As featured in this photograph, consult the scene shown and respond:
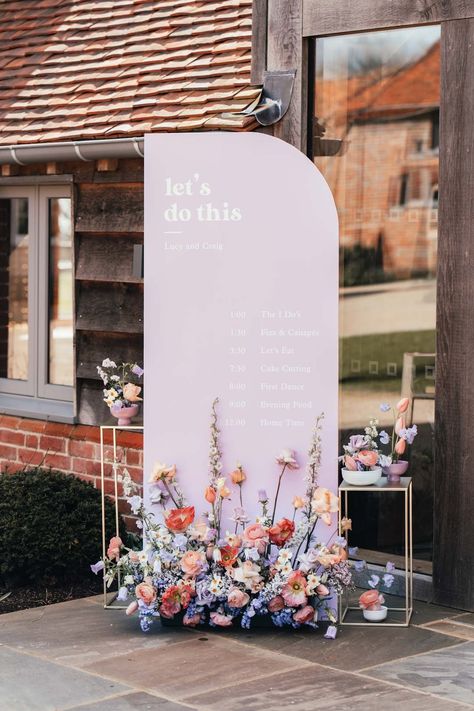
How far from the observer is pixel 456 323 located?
612 cm

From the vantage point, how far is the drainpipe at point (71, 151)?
7.00 metres

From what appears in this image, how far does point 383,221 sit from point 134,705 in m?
3.27

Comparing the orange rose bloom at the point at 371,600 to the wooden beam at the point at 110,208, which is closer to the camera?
the orange rose bloom at the point at 371,600

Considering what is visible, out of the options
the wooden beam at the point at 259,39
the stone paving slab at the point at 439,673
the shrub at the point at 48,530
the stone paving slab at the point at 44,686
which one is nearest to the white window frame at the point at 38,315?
the shrub at the point at 48,530

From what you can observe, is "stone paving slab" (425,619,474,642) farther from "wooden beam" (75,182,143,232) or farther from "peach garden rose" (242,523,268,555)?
"wooden beam" (75,182,143,232)

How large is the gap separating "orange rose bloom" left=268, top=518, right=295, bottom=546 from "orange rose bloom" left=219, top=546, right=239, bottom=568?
0.17 m

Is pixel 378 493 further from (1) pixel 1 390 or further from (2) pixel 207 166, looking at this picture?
(1) pixel 1 390

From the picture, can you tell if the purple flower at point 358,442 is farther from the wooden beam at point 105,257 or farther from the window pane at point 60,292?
the window pane at point 60,292

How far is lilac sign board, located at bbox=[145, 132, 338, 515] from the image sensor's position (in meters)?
5.77

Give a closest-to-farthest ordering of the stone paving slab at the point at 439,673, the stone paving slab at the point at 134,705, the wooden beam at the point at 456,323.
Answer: the stone paving slab at the point at 134,705
the stone paving slab at the point at 439,673
the wooden beam at the point at 456,323

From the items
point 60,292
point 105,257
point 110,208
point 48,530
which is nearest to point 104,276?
point 105,257

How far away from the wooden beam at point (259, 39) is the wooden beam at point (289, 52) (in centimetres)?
4

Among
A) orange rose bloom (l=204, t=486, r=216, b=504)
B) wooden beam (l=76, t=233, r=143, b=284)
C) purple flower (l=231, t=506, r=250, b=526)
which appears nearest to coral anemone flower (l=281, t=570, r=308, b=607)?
purple flower (l=231, t=506, r=250, b=526)

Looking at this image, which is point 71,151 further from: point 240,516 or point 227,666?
point 227,666
